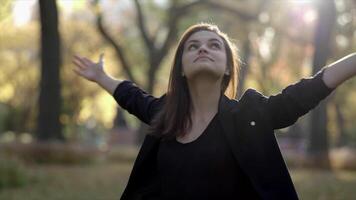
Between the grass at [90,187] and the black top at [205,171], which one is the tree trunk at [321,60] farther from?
the black top at [205,171]

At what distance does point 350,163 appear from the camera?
16297 mm

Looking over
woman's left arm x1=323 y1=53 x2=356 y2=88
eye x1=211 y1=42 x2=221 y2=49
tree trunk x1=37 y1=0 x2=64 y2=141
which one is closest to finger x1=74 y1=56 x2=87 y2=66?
eye x1=211 y1=42 x2=221 y2=49

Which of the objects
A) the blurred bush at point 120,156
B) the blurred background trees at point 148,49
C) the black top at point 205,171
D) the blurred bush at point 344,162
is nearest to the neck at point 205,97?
the black top at point 205,171

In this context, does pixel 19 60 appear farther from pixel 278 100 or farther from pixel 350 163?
pixel 278 100

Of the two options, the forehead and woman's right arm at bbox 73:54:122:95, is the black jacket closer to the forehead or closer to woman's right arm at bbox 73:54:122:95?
the forehead

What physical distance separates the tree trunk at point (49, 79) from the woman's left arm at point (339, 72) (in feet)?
43.4

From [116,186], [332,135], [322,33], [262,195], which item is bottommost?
[262,195]

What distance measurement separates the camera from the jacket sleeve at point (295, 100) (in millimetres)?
2898

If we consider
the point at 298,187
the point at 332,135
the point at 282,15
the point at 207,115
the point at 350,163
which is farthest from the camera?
the point at 332,135

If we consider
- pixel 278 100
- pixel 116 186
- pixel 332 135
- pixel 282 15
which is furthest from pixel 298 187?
pixel 332 135

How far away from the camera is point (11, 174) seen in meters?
10.6

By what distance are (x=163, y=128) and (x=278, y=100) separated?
1.97ft

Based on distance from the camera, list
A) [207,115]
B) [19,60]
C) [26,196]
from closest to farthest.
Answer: [207,115] < [26,196] < [19,60]

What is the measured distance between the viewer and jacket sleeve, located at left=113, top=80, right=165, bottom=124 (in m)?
3.43
